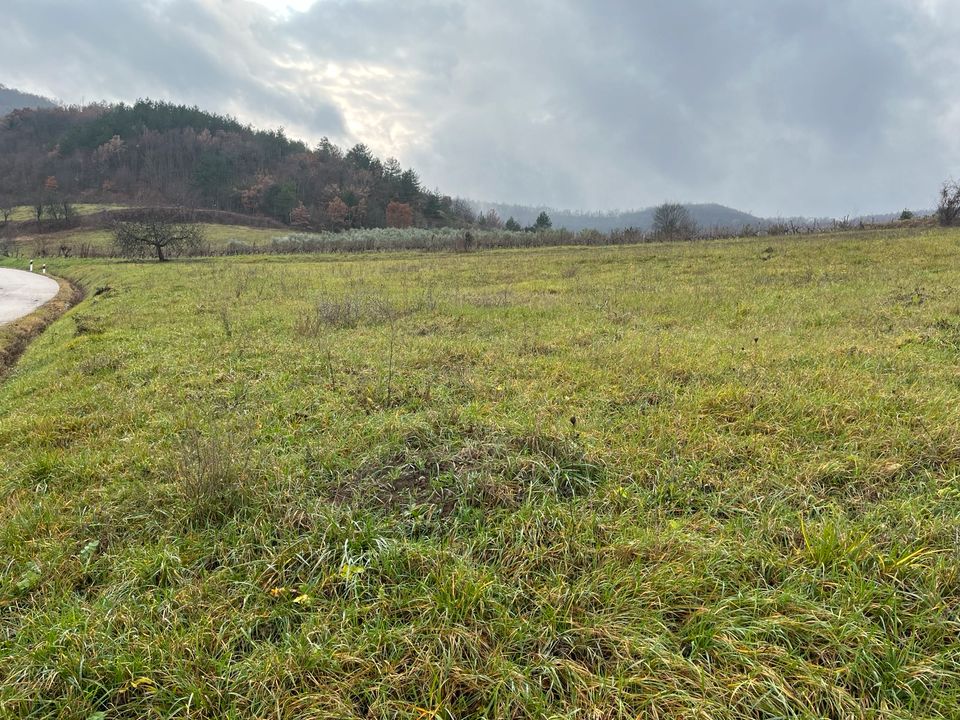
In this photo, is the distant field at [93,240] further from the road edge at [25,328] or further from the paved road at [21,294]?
the road edge at [25,328]

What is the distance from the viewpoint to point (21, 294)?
823 inches

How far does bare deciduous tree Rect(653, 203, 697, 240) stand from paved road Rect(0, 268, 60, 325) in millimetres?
40261

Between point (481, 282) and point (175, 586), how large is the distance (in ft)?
Answer: 53.3

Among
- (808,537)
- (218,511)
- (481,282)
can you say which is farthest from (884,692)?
(481,282)

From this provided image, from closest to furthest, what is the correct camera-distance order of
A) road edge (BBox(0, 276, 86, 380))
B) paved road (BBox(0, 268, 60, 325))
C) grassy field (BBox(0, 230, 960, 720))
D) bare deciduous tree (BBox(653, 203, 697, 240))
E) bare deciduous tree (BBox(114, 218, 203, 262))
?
grassy field (BBox(0, 230, 960, 720)), road edge (BBox(0, 276, 86, 380)), paved road (BBox(0, 268, 60, 325)), bare deciduous tree (BBox(114, 218, 203, 262)), bare deciduous tree (BBox(653, 203, 697, 240))

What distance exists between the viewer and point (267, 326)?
10570mm

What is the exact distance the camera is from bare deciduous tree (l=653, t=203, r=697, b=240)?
39875mm

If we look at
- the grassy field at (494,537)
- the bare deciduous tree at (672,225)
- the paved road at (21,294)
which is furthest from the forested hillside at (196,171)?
the grassy field at (494,537)

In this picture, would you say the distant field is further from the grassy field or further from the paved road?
the grassy field

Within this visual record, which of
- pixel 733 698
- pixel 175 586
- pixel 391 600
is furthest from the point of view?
pixel 175 586

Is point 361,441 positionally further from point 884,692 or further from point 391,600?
point 884,692

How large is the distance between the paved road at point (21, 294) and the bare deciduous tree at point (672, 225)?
40261 mm

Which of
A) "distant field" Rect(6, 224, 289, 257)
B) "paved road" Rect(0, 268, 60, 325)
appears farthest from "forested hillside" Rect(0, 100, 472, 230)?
"paved road" Rect(0, 268, 60, 325)

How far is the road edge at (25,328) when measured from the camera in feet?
35.3
